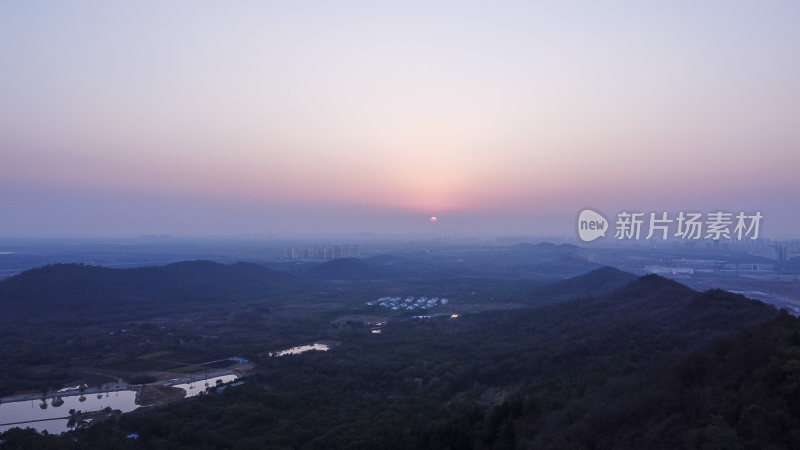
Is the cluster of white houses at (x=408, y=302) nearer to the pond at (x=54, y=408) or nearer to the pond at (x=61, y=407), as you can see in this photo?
the pond at (x=61, y=407)

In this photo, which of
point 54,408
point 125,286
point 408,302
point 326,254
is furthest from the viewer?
point 326,254

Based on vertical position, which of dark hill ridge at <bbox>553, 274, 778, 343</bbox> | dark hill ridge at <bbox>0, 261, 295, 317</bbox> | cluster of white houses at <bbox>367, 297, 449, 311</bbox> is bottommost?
cluster of white houses at <bbox>367, 297, 449, 311</bbox>

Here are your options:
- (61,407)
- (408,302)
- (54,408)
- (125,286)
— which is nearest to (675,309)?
(61,407)

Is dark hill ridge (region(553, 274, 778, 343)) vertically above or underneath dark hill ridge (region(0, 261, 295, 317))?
above

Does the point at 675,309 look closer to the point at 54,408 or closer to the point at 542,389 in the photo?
the point at 542,389

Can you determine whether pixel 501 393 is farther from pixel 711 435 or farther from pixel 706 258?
pixel 706 258

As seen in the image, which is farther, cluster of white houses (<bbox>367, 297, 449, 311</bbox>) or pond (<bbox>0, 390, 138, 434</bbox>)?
cluster of white houses (<bbox>367, 297, 449, 311</bbox>)

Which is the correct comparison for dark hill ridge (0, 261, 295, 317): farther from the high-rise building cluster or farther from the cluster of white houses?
the high-rise building cluster

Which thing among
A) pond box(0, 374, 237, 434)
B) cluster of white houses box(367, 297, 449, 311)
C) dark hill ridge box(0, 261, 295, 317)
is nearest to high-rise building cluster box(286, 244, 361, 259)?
dark hill ridge box(0, 261, 295, 317)
